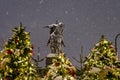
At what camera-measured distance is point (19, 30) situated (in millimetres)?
8078

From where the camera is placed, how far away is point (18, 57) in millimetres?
7586

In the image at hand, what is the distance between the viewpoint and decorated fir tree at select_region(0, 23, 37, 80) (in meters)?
7.36

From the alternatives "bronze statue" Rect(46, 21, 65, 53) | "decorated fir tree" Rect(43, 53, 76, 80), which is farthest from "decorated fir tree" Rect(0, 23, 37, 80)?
"bronze statue" Rect(46, 21, 65, 53)

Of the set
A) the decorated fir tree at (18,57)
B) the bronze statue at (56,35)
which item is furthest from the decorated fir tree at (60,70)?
the bronze statue at (56,35)

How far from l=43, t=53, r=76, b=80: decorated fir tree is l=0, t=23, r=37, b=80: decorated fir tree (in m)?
2.71

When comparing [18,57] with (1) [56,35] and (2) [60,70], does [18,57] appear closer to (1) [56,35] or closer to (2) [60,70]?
(2) [60,70]

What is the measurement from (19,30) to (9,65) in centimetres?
115

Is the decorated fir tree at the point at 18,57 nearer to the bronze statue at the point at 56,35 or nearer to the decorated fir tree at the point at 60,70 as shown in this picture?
the decorated fir tree at the point at 60,70

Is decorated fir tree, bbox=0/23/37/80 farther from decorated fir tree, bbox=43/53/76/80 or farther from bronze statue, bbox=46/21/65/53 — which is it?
bronze statue, bbox=46/21/65/53

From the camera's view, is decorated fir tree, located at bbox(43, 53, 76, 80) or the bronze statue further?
the bronze statue

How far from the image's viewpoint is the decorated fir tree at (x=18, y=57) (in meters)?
7.36

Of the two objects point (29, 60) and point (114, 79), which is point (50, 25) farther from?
point (114, 79)

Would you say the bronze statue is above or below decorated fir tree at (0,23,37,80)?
above

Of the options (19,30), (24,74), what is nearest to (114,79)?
(24,74)
